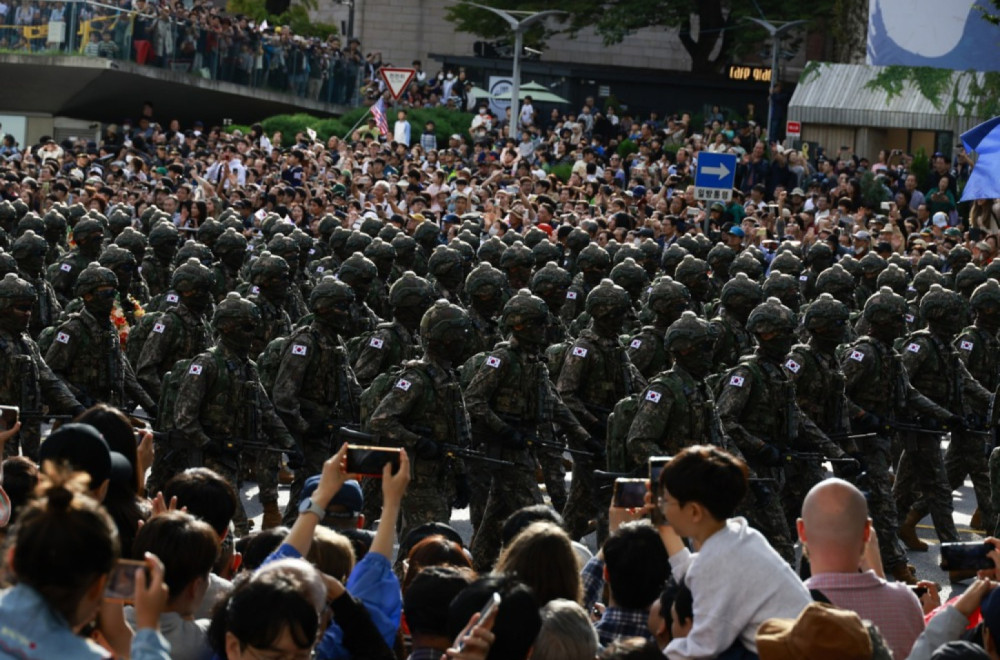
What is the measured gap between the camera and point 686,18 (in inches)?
1916

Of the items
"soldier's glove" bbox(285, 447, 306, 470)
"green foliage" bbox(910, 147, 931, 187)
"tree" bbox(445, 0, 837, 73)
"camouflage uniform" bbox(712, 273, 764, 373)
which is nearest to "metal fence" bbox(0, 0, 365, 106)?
"tree" bbox(445, 0, 837, 73)

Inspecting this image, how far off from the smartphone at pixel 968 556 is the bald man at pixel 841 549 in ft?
0.74

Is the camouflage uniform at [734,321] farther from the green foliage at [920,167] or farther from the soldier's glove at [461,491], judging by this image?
the green foliage at [920,167]

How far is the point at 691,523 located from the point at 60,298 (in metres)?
13.8

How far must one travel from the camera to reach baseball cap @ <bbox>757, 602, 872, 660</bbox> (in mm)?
5121

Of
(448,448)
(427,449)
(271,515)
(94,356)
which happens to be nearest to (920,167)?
(271,515)

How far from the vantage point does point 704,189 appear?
22.9 m

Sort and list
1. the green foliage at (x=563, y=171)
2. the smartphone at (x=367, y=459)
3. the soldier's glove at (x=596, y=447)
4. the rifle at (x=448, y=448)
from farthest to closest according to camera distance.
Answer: the green foliage at (x=563, y=171), the soldier's glove at (x=596, y=447), the rifle at (x=448, y=448), the smartphone at (x=367, y=459)

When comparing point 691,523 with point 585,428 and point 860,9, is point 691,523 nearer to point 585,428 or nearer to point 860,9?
point 585,428

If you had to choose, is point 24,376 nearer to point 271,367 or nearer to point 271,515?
point 271,515

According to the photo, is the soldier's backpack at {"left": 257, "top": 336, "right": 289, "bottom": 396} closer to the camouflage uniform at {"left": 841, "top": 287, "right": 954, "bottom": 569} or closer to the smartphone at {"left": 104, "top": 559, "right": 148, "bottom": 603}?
the camouflage uniform at {"left": 841, "top": 287, "right": 954, "bottom": 569}

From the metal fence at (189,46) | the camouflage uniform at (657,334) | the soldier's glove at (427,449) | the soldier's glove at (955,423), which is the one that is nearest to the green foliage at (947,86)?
the metal fence at (189,46)

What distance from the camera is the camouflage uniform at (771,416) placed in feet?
40.3

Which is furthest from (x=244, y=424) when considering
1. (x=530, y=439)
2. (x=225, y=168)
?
(x=225, y=168)
